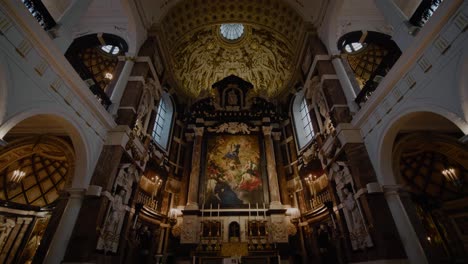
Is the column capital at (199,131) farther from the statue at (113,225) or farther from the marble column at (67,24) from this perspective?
the marble column at (67,24)

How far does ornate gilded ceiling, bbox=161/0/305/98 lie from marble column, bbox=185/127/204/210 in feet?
14.8

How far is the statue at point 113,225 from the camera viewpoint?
23.4 feet

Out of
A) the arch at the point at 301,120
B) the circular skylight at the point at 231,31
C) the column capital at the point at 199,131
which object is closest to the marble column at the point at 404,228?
the arch at the point at 301,120

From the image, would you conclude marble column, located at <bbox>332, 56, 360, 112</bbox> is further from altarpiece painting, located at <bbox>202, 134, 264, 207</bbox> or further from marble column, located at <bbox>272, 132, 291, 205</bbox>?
altarpiece painting, located at <bbox>202, 134, 264, 207</bbox>

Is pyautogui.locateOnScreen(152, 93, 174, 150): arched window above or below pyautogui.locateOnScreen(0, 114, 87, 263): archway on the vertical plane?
above

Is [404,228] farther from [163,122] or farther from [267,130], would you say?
[163,122]

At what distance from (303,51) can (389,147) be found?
8.42 m

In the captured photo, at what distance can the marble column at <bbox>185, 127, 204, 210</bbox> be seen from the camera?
39.8 feet

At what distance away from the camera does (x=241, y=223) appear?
38.5 ft

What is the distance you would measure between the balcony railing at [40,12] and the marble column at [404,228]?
10.9 meters

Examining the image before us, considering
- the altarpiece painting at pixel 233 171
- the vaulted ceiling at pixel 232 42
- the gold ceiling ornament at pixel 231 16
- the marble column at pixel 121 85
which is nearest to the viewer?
the marble column at pixel 121 85

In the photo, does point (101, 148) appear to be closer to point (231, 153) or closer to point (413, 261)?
point (231, 153)

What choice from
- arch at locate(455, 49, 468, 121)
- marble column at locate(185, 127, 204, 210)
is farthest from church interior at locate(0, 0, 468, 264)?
marble column at locate(185, 127, 204, 210)

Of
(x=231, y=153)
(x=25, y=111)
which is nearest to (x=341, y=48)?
(x=231, y=153)
